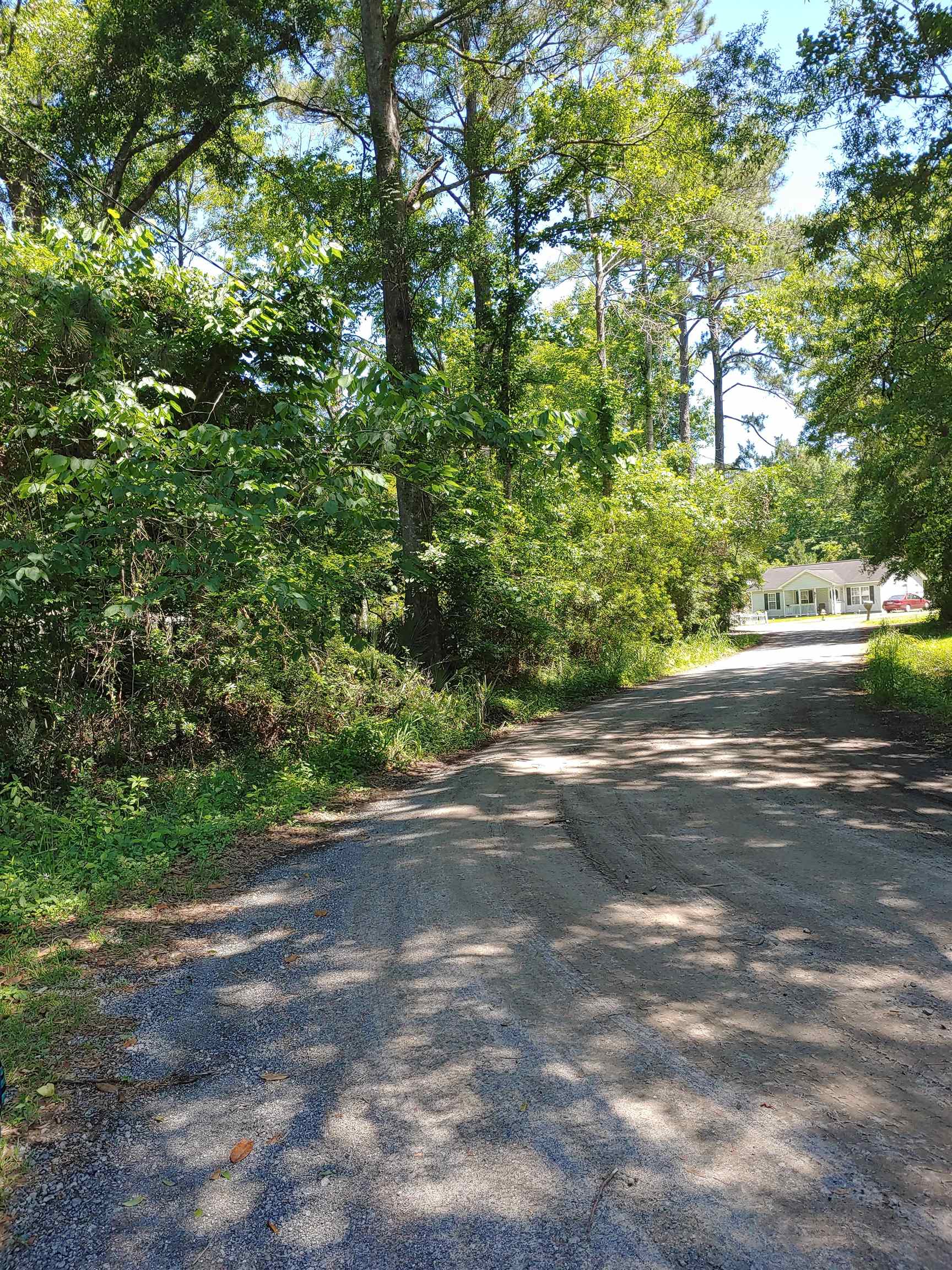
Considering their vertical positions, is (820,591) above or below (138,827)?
above

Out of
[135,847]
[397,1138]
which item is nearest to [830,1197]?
[397,1138]

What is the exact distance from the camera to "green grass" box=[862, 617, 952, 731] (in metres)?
10.0

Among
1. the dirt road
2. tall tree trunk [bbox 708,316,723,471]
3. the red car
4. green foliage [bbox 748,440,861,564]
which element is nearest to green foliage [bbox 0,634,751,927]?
the dirt road

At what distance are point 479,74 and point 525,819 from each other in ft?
48.5

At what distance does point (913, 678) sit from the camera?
11.5m

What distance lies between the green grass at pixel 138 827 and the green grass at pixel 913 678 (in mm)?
5767

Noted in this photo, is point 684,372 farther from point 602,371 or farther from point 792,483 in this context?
point 602,371

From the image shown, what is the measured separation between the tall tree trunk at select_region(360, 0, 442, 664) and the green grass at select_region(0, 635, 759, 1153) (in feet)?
4.27

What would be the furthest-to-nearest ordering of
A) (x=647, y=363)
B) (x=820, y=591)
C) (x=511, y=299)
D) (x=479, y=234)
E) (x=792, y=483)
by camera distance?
(x=820, y=591) → (x=792, y=483) → (x=647, y=363) → (x=511, y=299) → (x=479, y=234)

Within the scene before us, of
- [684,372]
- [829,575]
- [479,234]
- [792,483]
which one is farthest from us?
[829,575]

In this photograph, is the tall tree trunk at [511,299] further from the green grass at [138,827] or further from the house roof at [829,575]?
the house roof at [829,575]

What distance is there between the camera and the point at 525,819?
6.28 metres

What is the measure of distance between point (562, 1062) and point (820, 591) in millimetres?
70839

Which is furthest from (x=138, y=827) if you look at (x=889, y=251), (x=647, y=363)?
(x=647, y=363)
